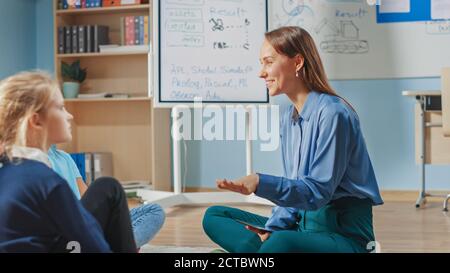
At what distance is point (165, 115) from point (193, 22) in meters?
0.91

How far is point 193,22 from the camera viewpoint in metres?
3.90

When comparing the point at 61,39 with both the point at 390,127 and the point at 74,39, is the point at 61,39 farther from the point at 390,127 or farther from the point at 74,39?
the point at 390,127

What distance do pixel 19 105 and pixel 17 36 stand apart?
3.72 m

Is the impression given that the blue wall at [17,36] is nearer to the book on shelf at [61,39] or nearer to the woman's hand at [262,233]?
the book on shelf at [61,39]

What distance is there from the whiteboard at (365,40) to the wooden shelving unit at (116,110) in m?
1.12

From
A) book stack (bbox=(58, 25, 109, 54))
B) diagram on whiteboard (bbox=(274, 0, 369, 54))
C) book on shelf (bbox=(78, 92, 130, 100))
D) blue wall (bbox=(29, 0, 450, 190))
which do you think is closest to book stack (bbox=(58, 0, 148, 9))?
book stack (bbox=(58, 25, 109, 54))

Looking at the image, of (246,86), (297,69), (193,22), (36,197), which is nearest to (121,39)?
(193,22)

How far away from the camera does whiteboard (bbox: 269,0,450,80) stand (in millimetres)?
4148

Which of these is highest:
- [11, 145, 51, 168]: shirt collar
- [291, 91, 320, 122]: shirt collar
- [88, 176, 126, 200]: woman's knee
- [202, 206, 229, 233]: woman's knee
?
[291, 91, 320, 122]: shirt collar

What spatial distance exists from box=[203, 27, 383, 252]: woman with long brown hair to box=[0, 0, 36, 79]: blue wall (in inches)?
130

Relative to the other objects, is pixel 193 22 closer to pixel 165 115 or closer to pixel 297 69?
pixel 165 115

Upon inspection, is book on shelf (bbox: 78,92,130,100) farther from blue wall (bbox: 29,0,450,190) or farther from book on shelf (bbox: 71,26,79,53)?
blue wall (bbox: 29,0,450,190)

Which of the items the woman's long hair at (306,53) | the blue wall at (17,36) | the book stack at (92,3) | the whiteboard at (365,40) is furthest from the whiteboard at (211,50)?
the woman's long hair at (306,53)

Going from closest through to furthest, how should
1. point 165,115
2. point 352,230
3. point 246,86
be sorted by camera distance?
point 352,230
point 246,86
point 165,115
